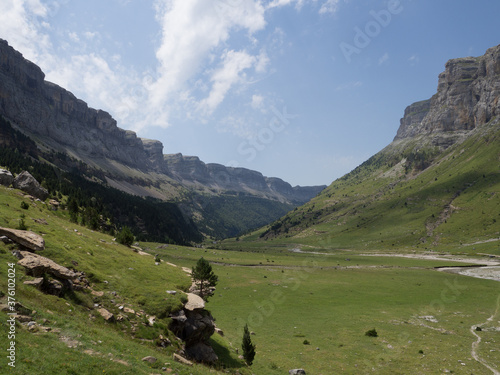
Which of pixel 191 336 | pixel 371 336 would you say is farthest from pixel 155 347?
pixel 371 336

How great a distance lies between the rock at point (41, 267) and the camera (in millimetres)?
21125

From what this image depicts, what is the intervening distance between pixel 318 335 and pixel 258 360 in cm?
1368

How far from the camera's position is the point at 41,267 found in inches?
854

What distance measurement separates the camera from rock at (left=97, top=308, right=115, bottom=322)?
22.4m

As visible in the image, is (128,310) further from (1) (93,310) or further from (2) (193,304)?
(2) (193,304)

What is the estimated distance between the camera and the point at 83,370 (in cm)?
1451

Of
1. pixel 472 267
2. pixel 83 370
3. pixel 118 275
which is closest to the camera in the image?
pixel 83 370

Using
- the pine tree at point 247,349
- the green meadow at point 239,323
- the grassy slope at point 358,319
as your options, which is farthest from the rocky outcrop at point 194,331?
the grassy slope at point 358,319

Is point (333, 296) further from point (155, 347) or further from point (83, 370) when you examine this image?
point (83, 370)

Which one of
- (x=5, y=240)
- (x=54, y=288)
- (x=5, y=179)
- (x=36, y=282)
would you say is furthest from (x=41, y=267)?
(x=5, y=179)

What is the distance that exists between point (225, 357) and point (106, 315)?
13457 mm

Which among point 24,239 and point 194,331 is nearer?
point 24,239

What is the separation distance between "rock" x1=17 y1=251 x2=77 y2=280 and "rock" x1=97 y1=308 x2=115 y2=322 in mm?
4056

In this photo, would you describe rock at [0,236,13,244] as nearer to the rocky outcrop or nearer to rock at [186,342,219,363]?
the rocky outcrop
